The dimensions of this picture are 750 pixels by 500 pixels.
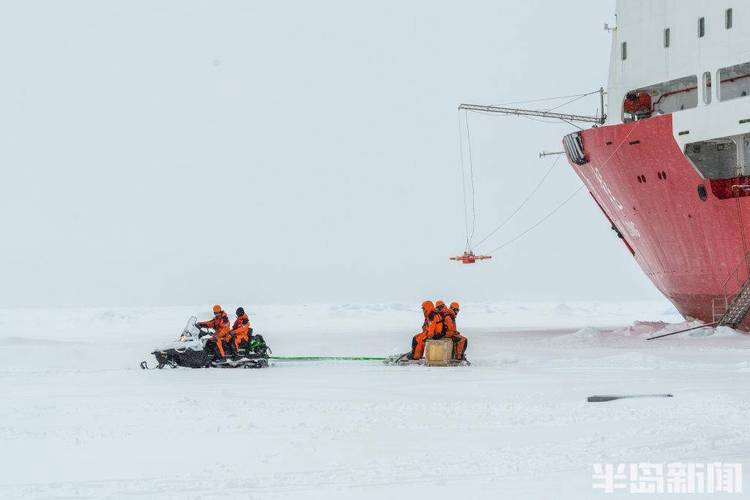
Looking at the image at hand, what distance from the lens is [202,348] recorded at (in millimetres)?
18891

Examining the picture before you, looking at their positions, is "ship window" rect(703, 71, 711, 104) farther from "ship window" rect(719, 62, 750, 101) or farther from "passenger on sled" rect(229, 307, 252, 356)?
"passenger on sled" rect(229, 307, 252, 356)

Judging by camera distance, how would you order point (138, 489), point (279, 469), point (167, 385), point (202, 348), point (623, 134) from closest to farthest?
point (138, 489) → point (279, 469) → point (167, 385) → point (202, 348) → point (623, 134)

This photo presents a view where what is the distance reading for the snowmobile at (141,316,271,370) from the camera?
1892cm

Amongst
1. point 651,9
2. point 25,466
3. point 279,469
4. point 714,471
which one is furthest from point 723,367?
point 651,9

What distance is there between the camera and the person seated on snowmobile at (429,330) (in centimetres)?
1945

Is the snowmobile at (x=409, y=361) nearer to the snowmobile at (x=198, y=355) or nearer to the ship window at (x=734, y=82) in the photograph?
the snowmobile at (x=198, y=355)

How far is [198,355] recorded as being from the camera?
62.0 feet

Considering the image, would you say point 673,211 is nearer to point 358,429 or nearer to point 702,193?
point 702,193

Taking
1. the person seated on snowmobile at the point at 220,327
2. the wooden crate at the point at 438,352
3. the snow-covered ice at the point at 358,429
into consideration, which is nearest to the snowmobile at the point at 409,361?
the wooden crate at the point at 438,352

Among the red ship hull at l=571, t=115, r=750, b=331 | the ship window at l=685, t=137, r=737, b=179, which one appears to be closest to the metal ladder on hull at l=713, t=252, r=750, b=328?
the red ship hull at l=571, t=115, r=750, b=331

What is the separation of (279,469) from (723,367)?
36.2 feet

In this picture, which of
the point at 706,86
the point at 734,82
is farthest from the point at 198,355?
the point at 734,82

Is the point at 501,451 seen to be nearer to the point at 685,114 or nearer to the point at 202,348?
the point at 202,348

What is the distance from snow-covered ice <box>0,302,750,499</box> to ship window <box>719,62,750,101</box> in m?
11.5
